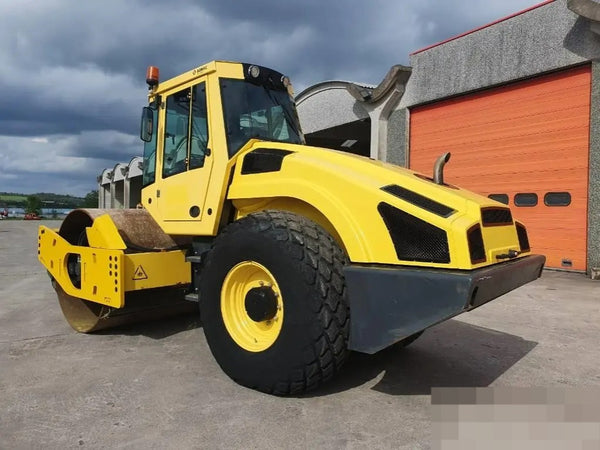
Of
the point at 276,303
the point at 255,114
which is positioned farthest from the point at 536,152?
the point at 276,303

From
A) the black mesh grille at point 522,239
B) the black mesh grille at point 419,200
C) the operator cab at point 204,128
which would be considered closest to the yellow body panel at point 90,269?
the operator cab at point 204,128

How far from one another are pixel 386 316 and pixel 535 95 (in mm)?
8869

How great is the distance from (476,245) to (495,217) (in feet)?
1.68

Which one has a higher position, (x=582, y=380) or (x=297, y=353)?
(x=297, y=353)

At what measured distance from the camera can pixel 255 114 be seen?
14.9 ft

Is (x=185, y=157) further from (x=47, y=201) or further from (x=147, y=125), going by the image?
(x=47, y=201)

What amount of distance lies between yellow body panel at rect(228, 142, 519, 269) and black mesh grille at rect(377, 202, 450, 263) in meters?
0.03

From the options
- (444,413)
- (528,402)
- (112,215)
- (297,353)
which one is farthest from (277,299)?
(112,215)

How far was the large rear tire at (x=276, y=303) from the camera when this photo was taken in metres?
A: 3.23

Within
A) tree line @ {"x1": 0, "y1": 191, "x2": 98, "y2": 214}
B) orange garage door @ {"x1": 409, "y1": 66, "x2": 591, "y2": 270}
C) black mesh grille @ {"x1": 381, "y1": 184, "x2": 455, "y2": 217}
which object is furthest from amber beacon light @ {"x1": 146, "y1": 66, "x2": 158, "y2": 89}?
tree line @ {"x1": 0, "y1": 191, "x2": 98, "y2": 214}

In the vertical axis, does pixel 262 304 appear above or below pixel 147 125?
below

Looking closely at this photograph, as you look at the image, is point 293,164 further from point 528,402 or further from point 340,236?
point 528,402

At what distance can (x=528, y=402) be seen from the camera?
315 centimetres

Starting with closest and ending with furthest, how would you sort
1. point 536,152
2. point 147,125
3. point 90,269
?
point 90,269 < point 147,125 < point 536,152
